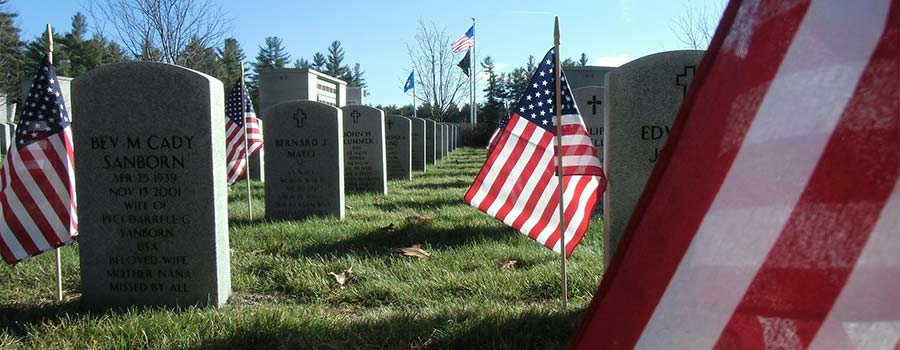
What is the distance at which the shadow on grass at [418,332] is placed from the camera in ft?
11.0

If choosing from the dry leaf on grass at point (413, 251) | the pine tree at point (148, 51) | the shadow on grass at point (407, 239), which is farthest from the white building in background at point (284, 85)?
the dry leaf on grass at point (413, 251)

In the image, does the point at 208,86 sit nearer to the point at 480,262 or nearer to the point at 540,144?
the point at 540,144

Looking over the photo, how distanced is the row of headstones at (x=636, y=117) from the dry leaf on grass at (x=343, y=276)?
1.95 metres

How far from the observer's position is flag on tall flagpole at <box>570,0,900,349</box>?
3.34 ft

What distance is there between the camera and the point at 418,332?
3533mm

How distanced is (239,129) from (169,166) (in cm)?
488

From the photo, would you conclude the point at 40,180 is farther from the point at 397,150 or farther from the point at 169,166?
the point at 397,150

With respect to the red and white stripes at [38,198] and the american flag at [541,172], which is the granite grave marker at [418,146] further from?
the red and white stripes at [38,198]

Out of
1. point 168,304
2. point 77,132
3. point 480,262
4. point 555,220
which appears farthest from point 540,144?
point 77,132

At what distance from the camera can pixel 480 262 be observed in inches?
216

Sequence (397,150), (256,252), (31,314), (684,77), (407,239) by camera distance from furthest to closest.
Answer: (397,150) < (407,239) < (256,252) < (684,77) < (31,314)

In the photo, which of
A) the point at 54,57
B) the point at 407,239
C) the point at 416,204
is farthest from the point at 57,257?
Answer: the point at 54,57

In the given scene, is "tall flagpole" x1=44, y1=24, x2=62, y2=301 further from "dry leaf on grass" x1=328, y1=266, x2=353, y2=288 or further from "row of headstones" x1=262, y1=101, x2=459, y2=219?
"row of headstones" x1=262, y1=101, x2=459, y2=219

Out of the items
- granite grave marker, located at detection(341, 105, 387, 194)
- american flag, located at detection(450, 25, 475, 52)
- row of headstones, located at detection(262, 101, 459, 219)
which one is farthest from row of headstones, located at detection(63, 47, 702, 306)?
american flag, located at detection(450, 25, 475, 52)
